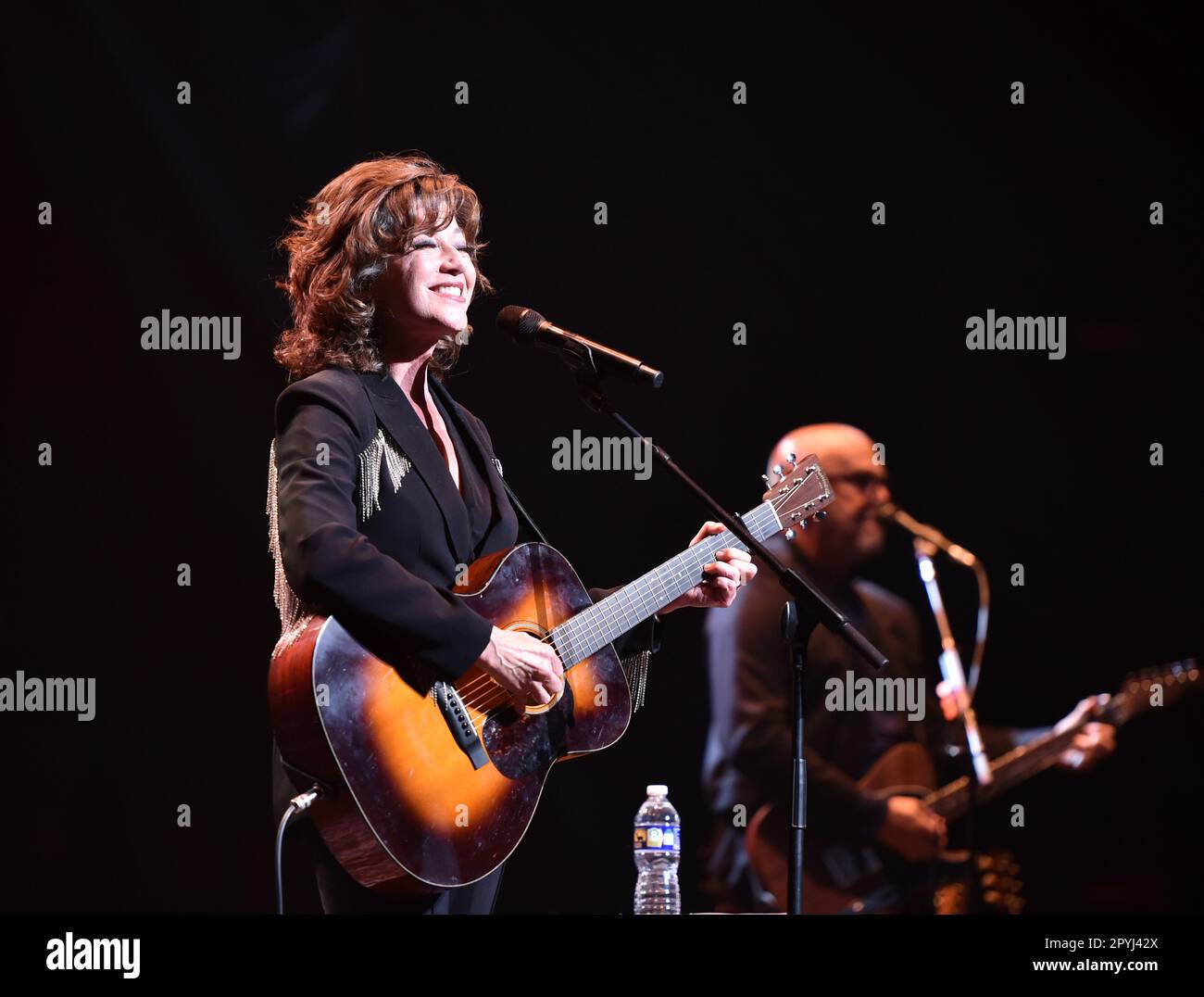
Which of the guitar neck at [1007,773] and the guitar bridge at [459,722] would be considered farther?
the guitar neck at [1007,773]

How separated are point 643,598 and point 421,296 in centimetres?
82

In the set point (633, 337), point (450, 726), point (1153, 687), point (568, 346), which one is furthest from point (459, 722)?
point (1153, 687)

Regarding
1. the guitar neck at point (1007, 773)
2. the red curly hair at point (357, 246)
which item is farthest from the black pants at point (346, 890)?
the guitar neck at point (1007, 773)

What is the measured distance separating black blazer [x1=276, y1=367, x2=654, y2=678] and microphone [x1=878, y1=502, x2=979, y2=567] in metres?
1.72

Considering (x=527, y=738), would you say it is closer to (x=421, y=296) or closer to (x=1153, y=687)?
(x=421, y=296)

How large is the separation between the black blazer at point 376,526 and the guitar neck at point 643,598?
0.82 ft

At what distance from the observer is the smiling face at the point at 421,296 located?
2.78m

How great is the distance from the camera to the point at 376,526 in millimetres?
2545

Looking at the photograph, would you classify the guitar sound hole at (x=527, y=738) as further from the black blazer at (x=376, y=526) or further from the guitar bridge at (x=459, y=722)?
the black blazer at (x=376, y=526)

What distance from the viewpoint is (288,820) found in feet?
7.70

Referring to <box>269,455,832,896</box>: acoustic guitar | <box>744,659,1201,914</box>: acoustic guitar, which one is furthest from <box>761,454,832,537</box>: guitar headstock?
<box>744,659,1201,914</box>: acoustic guitar

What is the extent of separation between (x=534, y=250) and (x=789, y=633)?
182 cm

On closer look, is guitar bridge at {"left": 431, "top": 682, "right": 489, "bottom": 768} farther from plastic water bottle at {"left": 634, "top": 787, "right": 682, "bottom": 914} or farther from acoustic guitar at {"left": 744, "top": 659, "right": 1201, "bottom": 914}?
acoustic guitar at {"left": 744, "top": 659, "right": 1201, "bottom": 914}

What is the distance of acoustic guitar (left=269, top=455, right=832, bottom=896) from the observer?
7.68 ft
